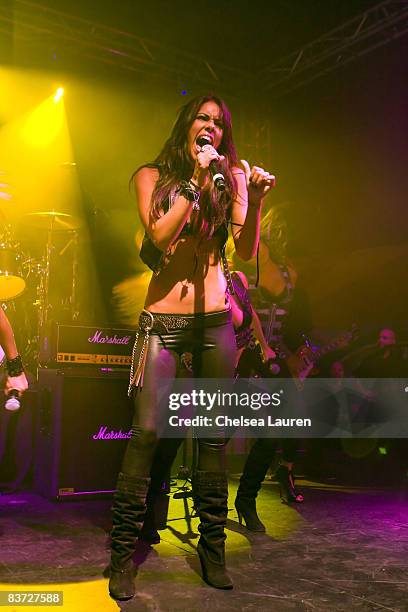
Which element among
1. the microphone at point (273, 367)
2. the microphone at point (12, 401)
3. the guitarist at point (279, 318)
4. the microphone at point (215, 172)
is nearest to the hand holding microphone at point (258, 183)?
the microphone at point (215, 172)

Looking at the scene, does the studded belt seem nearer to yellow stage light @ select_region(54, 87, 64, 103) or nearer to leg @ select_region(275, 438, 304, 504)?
leg @ select_region(275, 438, 304, 504)

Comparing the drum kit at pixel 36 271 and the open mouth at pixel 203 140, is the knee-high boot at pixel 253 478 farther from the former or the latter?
the open mouth at pixel 203 140

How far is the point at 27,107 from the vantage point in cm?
742

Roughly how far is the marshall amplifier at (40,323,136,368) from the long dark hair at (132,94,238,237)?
5.28 ft

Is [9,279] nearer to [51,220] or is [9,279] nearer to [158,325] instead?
[51,220]

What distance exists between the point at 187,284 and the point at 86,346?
159 cm

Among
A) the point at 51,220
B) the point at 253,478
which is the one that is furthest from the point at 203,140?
the point at 51,220

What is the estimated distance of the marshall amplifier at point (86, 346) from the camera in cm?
364

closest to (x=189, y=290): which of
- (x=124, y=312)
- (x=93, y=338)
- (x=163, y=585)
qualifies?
(x=163, y=585)

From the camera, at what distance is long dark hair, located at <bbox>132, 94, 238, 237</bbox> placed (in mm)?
2294

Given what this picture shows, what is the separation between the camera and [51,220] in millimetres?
6316

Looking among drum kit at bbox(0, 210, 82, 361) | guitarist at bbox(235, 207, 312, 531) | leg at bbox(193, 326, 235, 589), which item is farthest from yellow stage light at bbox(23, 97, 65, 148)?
leg at bbox(193, 326, 235, 589)

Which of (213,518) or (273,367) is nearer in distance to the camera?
(213,518)

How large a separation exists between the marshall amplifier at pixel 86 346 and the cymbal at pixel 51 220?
269 cm
